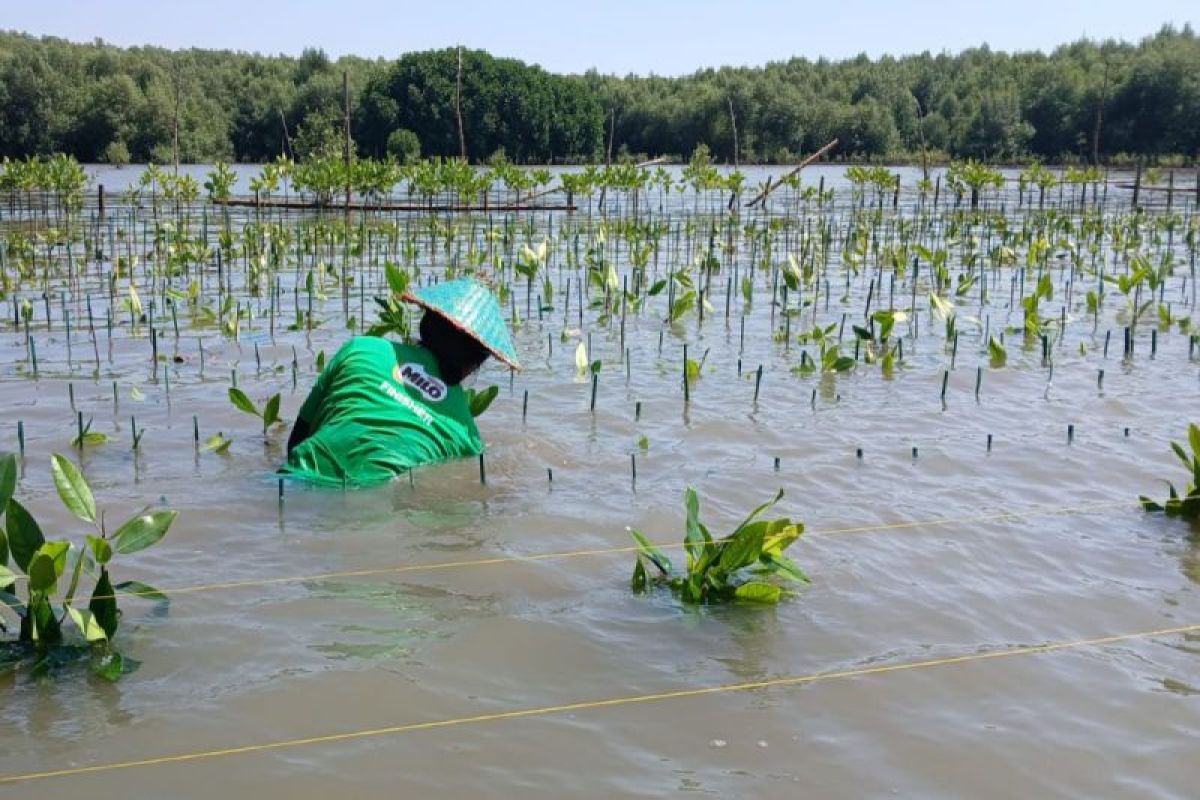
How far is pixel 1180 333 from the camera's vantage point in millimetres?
9680

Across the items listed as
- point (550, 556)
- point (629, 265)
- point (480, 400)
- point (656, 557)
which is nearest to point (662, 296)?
point (629, 265)

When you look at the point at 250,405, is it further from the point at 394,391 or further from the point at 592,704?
the point at 592,704

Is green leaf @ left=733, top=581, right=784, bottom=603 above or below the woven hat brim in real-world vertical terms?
below

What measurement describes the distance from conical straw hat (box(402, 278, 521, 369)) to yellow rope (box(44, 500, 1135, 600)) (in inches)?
34.3

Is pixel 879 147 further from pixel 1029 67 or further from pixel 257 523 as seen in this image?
pixel 257 523

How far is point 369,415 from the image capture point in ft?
16.0

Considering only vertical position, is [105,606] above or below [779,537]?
below

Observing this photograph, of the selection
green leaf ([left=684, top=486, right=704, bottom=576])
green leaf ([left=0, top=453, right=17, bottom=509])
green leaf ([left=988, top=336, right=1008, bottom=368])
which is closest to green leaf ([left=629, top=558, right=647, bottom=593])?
green leaf ([left=684, top=486, right=704, bottom=576])

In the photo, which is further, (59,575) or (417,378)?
(417,378)

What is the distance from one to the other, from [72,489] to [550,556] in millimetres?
1718

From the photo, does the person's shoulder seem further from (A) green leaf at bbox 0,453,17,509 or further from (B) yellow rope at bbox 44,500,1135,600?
(A) green leaf at bbox 0,453,17,509

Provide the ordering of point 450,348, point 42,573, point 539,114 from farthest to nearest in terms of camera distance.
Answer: point 539,114, point 450,348, point 42,573

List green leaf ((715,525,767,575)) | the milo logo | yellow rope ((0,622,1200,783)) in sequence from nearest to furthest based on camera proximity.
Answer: yellow rope ((0,622,1200,783)) < green leaf ((715,525,767,575)) < the milo logo

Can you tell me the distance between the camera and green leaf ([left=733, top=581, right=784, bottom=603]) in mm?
3951
